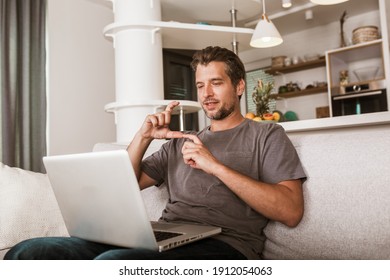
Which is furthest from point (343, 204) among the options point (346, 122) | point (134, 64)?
point (134, 64)

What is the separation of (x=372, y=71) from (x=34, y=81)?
3015mm

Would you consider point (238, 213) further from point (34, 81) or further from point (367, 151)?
point (34, 81)

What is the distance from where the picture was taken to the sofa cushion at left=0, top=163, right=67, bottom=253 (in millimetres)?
1312

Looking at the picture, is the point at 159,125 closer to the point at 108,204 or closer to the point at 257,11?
the point at 108,204

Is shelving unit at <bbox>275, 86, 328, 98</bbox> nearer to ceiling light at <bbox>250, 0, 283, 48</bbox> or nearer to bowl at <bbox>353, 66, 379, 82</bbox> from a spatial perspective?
bowl at <bbox>353, 66, 379, 82</bbox>

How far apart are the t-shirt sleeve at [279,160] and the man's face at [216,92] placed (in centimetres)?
17

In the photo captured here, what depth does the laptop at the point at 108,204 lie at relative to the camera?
0.81 metres

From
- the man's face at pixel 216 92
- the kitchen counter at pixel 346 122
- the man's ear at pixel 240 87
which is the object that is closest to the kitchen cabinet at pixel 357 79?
the kitchen counter at pixel 346 122

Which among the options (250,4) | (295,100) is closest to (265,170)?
(250,4)

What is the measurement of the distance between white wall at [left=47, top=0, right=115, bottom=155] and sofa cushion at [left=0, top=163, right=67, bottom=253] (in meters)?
1.63

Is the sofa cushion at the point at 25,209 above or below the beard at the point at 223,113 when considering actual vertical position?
below

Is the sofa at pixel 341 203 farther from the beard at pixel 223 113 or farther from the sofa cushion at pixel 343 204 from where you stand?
the beard at pixel 223 113

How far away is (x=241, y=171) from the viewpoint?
1094 millimetres

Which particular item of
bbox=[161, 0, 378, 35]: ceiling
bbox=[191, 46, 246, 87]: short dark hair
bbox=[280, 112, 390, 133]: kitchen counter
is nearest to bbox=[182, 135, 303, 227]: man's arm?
bbox=[191, 46, 246, 87]: short dark hair
